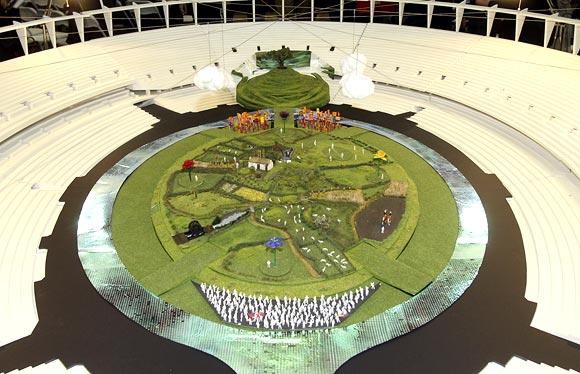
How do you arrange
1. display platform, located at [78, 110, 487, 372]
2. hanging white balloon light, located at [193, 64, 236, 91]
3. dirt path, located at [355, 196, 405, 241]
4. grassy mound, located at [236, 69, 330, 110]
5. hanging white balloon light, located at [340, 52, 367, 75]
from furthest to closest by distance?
1. grassy mound, located at [236, 69, 330, 110]
2. hanging white balloon light, located at [193, 64, 236, 91]
3. hanging white balloon light, located at [340, 52, 367, 75]
4. dirt path, located at [355, 196, 405, 241]
5. display platform, located at [78, 110, 487, 372]

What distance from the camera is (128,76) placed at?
3158 centimetres

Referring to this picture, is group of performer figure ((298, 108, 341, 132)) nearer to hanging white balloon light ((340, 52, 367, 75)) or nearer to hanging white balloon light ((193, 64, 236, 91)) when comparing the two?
hanging white balloon light ((340, 52, 367, 75))

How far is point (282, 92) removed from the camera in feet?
92.7

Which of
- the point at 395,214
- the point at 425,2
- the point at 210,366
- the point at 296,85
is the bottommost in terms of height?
the point at 210,366

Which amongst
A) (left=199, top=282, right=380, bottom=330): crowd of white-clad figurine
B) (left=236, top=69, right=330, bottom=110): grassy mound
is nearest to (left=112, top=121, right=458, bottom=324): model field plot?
(left=199, top=282, right=380, bottom=330): crowd of white-clad figurine

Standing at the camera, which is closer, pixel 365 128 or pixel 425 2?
pixel 365 128

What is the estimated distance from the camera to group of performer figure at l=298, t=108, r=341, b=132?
28062 millimetres

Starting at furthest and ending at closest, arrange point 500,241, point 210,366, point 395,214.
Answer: point 395,214 < point 500,241 < point 210,366

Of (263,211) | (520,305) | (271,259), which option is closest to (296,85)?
(263,211)

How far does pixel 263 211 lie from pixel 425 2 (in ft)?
70.9

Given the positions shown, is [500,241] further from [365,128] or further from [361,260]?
[365,128]

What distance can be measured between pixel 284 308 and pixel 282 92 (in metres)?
15.4

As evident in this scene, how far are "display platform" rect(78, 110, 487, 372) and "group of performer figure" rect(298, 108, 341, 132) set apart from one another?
1.53m

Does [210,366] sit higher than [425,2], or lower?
lower
